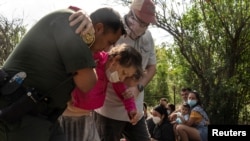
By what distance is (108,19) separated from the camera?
2334 mm

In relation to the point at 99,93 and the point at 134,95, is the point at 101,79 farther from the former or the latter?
the point at 134,95

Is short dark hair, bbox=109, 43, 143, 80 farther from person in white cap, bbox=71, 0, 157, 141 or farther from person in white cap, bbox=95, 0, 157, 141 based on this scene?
person in white cap, bbox=95, 0, 157, 141

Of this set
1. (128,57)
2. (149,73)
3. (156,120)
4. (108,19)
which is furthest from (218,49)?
(108,19)

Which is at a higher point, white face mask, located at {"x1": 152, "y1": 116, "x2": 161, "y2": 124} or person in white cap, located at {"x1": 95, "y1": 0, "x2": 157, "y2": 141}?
person in white cap, located at {"x1": 95, "y1": 0, "x2": 157, "y2": 141}

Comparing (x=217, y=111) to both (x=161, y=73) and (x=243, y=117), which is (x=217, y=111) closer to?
(x=243, y=117)

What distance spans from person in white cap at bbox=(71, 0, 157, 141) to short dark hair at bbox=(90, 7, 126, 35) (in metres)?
0.98

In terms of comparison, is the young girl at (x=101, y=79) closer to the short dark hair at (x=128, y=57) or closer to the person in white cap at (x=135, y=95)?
the short dark hair at (x=128, y=57)

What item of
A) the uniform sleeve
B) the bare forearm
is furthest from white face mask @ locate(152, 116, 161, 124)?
the uniform sleeve

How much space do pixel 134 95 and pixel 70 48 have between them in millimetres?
1585

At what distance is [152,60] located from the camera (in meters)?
3.98

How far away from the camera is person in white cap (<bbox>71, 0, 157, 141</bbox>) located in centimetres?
347

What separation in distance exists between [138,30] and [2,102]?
5.97ft

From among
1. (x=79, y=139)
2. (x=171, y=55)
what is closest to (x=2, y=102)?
(x=79, y=139)

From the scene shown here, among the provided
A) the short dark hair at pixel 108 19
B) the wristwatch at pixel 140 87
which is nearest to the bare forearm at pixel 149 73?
the wristwatch at pixel 140 87
